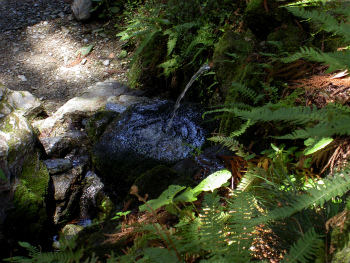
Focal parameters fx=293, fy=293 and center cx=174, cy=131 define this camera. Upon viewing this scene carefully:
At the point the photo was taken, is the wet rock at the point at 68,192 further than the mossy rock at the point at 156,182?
Yes

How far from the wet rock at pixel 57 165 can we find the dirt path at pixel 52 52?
2.18m

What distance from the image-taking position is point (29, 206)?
3.70 metres

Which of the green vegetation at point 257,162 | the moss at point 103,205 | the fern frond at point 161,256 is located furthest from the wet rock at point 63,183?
the fern frond at point 161,256

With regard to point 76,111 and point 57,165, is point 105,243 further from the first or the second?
point 76,111

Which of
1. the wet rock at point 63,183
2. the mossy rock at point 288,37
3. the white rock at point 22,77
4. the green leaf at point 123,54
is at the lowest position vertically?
the wet rock at point 63,183

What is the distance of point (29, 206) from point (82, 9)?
20.7ft

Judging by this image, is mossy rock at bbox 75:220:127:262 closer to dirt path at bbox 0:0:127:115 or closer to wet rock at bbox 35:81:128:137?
wet rock at bbox 35:81:128:137

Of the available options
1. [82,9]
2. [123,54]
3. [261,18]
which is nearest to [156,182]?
[261,18]

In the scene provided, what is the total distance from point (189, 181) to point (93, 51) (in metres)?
6.37

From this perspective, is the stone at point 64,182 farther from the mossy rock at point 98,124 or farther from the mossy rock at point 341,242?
the mossy rock at point 341,242

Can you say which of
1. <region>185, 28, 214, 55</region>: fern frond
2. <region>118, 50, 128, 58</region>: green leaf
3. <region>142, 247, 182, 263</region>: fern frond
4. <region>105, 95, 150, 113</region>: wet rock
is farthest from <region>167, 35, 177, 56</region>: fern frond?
<region>142, 247, 182, 263</region>: fern frond

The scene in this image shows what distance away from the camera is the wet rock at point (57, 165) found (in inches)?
171

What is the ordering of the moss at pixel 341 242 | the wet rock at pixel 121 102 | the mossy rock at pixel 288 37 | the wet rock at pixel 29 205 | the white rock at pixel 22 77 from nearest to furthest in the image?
the moss at pixel 341 242
the mossy rock at pixel 288 37
the wet rock at pixel 29 205
the wet rock at pixel 121 102
the white rock at pixel 22 77

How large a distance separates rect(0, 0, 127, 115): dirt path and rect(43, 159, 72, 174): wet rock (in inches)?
85.9
